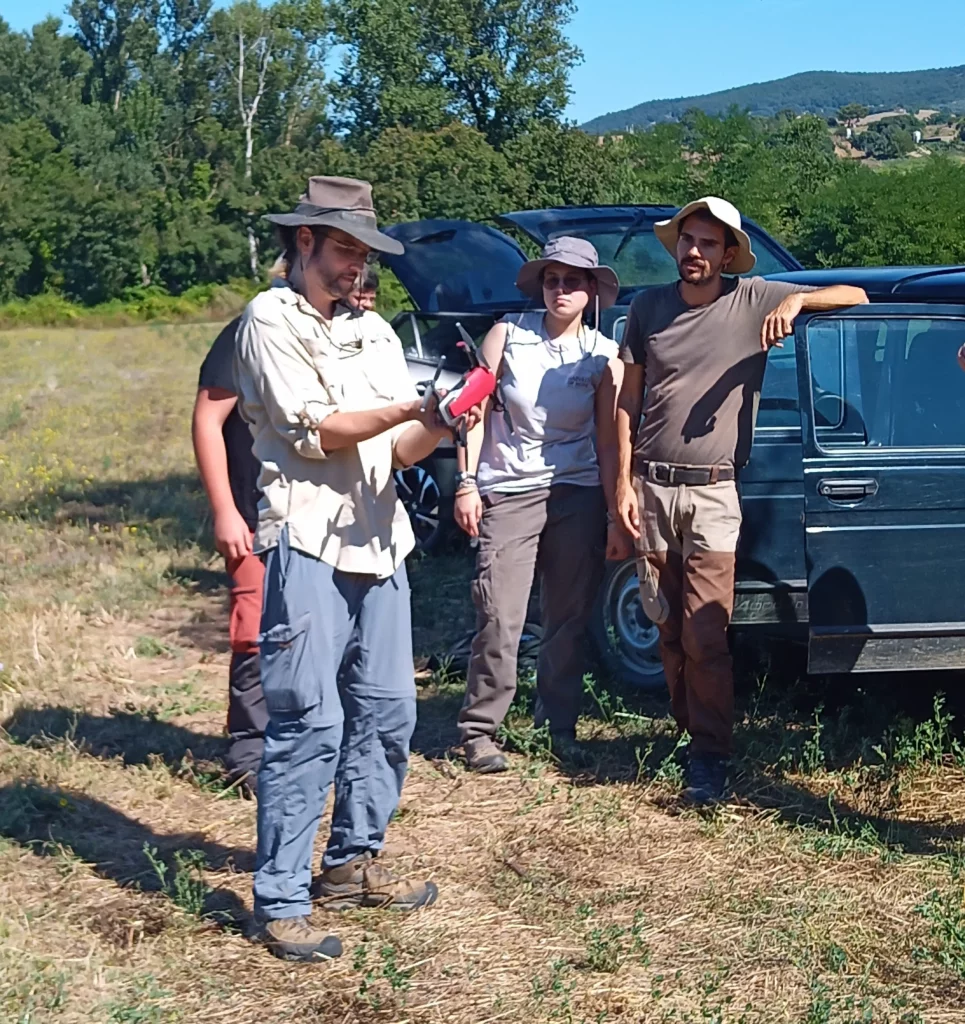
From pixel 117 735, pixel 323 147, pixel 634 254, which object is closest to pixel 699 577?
pixel 117 735

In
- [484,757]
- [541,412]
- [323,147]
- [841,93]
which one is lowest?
[484,757]

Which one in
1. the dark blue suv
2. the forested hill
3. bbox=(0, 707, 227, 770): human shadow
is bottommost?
bbox=(0, 707, 227, 770): human shadow

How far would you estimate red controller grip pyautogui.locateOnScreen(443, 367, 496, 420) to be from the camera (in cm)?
370

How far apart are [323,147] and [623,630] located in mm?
49255

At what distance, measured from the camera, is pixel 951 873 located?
4586 millimetres

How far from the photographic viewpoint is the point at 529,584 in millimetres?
5738

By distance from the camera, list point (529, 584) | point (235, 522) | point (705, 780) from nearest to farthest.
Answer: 1. point (235, 522)
2. point (705, 780)
3. point (529, 584)

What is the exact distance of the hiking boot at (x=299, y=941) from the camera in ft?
13.3

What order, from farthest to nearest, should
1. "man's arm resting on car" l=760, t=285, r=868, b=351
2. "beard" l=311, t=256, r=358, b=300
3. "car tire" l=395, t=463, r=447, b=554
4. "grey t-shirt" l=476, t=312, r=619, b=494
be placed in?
"car tire" l=395, t=463, r=447, b=554
"grey t-shirt" l=476, t=312, r=619, b=494
"man's arm resting on car" l=760, t=285, r=868, b=351
"beard" l=311, t=256, r=358, b=300

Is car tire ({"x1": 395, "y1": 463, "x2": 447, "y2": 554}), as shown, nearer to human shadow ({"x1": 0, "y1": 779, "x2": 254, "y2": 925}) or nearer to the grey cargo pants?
human shadow ({"x1": 0, "y1": 779, "x2": 254, "y2": 925})

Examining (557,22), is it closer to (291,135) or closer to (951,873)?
(291,135)

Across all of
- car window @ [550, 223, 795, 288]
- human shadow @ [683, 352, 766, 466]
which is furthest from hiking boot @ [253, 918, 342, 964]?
car window @ [550, 223, 795, 288]

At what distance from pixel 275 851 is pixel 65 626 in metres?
3.92

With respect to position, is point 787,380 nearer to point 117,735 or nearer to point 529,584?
point 529,584
